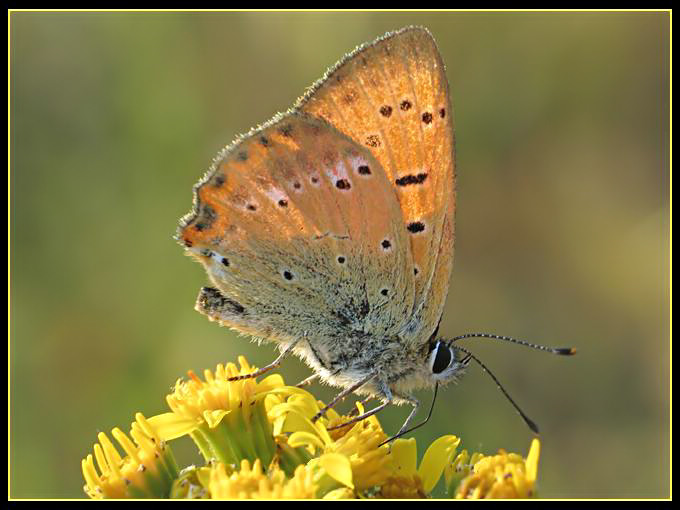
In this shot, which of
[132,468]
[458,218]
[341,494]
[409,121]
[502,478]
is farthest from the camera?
[458,218]

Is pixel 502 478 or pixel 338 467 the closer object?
pixel 338 467

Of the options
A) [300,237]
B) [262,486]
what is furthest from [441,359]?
[262,486]

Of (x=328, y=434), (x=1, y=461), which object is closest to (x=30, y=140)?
(x=1, y=461)

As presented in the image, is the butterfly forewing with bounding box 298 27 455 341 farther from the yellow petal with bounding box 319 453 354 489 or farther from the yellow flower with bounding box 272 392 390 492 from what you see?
the yellow petal with bounding box 319 453 354 489

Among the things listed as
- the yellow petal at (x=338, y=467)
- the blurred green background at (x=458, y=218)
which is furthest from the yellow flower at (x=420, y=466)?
the blurred green background at (x=458, y=218)

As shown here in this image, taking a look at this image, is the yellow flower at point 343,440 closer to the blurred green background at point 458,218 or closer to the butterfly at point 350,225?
the butterfly at point 350,225

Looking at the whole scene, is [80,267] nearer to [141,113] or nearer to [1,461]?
[141,113]

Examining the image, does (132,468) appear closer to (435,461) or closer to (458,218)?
(435,461)
